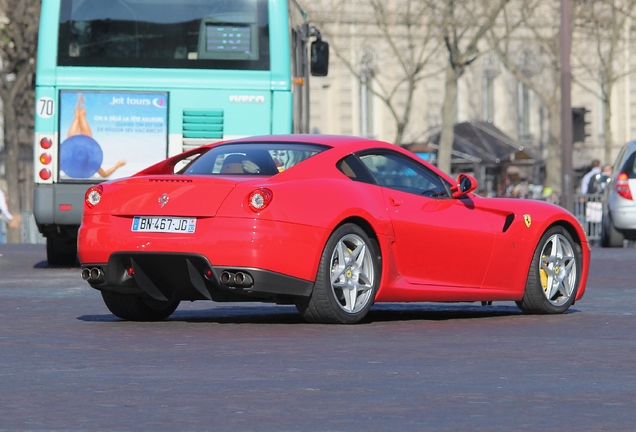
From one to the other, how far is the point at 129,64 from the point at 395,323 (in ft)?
27.4

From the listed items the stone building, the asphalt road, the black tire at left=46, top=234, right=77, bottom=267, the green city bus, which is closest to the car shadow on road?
the asphalt road

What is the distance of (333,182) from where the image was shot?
36.6 feet

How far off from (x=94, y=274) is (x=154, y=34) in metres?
8.35

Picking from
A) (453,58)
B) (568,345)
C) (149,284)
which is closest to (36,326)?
(149,284)

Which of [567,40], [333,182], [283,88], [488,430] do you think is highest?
[567,40]

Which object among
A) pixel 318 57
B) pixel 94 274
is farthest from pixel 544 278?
pixel 318 57

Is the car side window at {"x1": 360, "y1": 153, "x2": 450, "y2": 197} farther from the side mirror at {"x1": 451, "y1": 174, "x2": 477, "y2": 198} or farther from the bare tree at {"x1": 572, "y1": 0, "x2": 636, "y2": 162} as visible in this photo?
the bare tree at {"x1": 572, "y1": 0, "x2": 636, "y2": 162}

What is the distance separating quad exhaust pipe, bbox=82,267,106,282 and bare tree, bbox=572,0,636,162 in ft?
131

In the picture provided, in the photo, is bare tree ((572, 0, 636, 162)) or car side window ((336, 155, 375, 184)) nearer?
car side window ((336, 155, 375, 184))

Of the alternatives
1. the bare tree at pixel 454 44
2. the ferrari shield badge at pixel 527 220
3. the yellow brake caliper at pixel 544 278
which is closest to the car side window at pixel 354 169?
the ferrari shield badge at pixel 527 220

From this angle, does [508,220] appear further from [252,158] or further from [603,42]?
[603,42]

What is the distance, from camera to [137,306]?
11766mm

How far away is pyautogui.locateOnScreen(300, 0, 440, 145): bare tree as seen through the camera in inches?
1971

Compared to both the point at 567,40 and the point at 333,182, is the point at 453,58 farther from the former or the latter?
the point at 333,182
